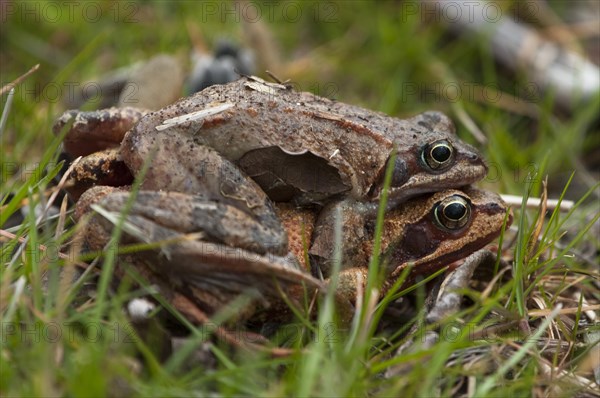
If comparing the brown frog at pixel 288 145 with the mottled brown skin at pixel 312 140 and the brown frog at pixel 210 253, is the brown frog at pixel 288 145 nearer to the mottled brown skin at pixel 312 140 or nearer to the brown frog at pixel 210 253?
the mottled brown skin at pixel 312 140

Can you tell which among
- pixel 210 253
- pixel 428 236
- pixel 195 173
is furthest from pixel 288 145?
pixel 428 236

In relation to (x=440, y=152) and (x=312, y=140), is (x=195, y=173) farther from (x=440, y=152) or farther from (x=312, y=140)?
(x=440, y=152)

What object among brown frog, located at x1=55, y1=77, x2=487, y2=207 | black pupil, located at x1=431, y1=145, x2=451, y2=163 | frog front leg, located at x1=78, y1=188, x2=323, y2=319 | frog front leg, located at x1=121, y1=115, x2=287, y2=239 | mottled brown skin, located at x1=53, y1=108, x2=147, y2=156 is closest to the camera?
frog front leg, located at x1=78, y1=188, x2=323, y2=319

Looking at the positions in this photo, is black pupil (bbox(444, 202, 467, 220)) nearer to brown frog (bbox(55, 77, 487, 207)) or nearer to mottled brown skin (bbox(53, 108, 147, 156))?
brown frog (bbox(55, 77, 487, 207))

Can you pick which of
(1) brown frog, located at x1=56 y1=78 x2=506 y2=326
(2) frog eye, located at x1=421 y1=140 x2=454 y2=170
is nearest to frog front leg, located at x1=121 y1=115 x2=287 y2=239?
(1) brown frog, located at x1=56 y1=78 x2=506 y2=326

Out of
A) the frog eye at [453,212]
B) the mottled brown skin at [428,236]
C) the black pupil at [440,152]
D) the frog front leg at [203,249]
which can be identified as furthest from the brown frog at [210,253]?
the black pupil at [440,152]

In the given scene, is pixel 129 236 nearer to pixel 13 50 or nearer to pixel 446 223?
pixel 446 223

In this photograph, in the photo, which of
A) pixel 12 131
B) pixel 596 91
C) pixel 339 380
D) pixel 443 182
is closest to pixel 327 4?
pixel 596 91

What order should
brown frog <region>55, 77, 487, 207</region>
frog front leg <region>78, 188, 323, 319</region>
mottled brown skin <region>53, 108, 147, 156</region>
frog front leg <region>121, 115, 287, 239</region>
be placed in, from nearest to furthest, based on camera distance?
frog front leg <region>78, 188, 323, 319</region>, frog front leg <region>121, 115, 287, 239</region>, brown frog <region>55, 77, 487, 207</region>, mottled brown skin <region>53, 108, 147, 156</region>
